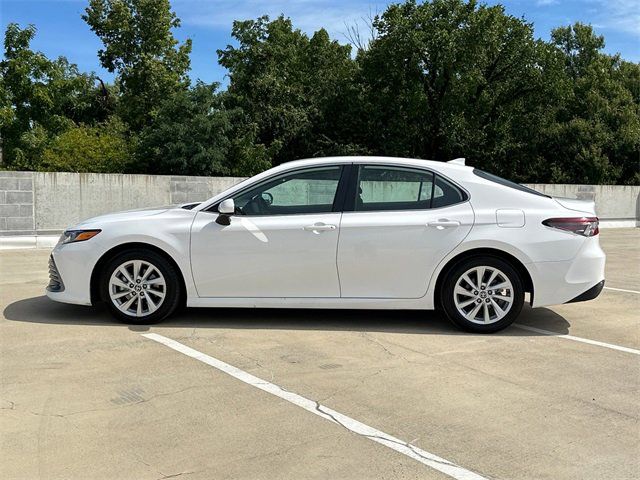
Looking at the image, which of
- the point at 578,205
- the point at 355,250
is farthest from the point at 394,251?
the point at 578,205

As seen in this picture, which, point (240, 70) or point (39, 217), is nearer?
point (39, 217)

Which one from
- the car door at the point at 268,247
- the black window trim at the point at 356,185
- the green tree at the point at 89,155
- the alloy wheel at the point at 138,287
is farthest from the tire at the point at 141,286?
the green tree at the point at 89,155

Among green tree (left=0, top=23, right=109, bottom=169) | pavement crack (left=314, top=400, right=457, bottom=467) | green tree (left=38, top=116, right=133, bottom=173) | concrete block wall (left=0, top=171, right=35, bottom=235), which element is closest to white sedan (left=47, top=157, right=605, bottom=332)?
pavement crack (left=314, top=400, right=457, bottom=467)

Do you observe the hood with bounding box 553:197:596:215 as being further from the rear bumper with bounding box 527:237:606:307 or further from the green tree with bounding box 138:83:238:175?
the green tree with bounding box 138:83:238:175

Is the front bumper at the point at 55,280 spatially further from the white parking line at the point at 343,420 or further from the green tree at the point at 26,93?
the green tree at the point at 26,93

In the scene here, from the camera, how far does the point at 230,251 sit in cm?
559

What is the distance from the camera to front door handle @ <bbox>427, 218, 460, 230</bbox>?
18.0 feet

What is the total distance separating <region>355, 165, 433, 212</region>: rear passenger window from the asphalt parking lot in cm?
119

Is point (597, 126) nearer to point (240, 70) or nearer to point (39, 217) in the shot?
point (240, 70)

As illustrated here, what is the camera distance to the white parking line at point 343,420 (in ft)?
10.1

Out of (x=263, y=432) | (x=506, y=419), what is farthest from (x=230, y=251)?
(x=506, y=419)

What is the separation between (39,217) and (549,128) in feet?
93.5

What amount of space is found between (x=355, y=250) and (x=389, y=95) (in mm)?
27452

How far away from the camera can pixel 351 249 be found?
5512 millimetres
